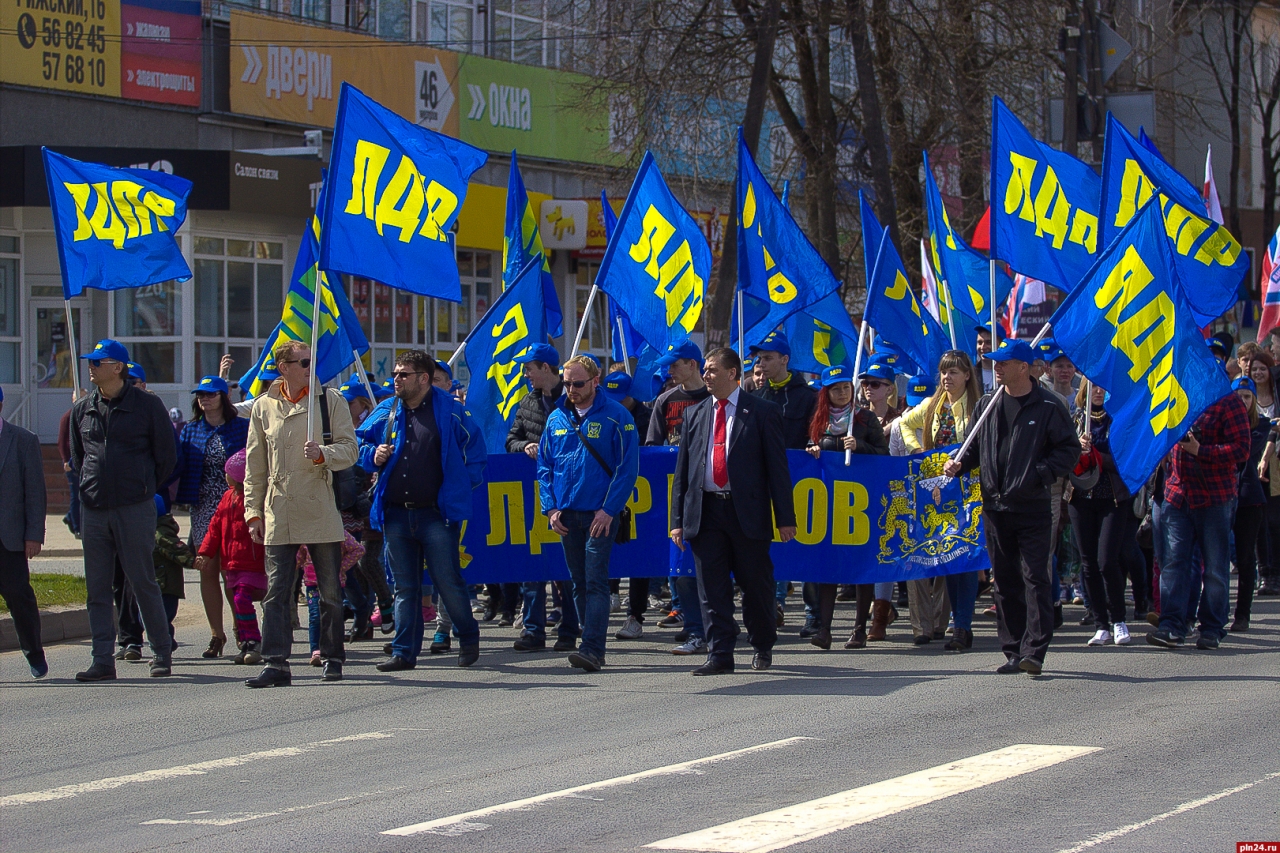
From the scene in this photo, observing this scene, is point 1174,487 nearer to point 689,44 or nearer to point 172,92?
point 689,44

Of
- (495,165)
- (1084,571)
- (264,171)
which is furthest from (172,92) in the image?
(1084,571)

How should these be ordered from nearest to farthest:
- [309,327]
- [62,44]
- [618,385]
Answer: [618,385] < [309,327] < [62,44]

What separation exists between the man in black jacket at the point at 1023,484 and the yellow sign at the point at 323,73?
2112 centimetres

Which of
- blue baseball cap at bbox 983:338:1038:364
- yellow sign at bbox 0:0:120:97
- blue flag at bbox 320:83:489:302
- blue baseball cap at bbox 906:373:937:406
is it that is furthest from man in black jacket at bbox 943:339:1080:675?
yellow sign at bbox 0:0:120:97

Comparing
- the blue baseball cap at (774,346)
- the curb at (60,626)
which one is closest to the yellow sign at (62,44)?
the curb at (60,626)

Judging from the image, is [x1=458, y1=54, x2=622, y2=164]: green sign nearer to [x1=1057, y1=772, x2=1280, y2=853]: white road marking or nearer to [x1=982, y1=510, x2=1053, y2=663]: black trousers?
[x1=982, y1=510, x2=1053, y2=663]: black trousers

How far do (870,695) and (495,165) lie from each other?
27.6 m

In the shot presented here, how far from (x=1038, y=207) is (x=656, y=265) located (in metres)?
2.98

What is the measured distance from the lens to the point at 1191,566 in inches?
389

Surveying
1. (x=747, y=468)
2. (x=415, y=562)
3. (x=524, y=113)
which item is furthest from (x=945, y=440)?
(x=524, y=113)

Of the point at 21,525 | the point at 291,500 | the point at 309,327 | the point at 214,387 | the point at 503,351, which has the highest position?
the point at 309,327

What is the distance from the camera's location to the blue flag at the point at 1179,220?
1068 cm

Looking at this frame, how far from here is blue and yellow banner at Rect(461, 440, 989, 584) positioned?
10.5 m

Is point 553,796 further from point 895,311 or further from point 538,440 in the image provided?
point 895,311
